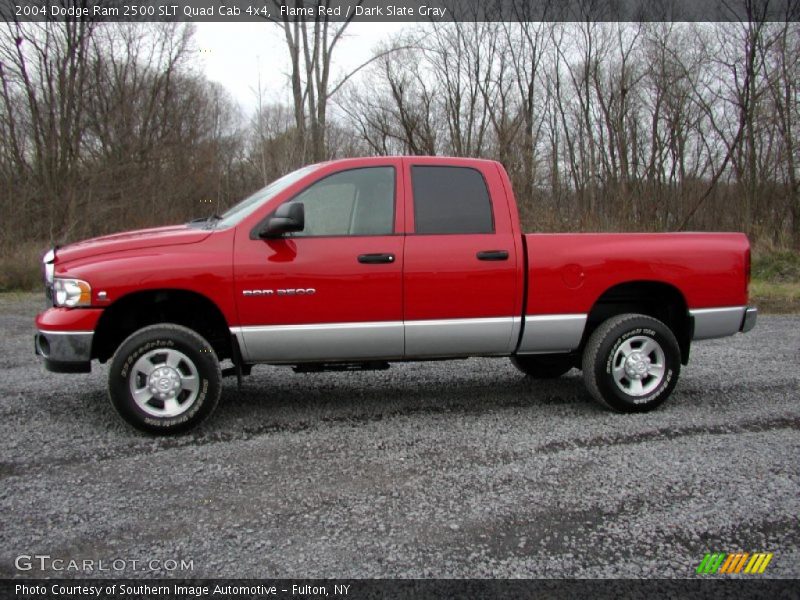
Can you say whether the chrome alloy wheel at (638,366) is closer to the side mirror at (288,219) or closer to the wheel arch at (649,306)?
the wheel arch at (649,306)

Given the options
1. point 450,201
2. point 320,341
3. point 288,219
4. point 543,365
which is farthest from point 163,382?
point 543,365

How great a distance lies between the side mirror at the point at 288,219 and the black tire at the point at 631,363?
2398mm

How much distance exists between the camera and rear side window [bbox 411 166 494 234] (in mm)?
4613

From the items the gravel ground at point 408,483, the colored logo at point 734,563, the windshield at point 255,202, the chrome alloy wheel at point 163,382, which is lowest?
the colored logo at point 734,563

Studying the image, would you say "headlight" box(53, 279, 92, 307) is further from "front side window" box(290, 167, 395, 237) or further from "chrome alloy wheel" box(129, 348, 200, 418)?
"front side window" box(290, 167, 395, 237)

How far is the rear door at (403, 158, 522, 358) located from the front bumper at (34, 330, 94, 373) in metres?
2.16

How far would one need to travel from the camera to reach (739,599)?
7.90ft

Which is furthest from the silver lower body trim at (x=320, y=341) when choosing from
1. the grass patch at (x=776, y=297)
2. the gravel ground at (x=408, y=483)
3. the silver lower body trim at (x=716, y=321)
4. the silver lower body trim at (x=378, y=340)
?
the grass patch at (x=776, y=297)

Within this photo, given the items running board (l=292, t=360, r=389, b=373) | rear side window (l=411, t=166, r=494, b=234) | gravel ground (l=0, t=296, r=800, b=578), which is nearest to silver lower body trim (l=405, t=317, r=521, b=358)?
running board (l=292, t=360, r=389, b=373)

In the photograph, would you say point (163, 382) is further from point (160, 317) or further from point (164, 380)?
point (160, 317)

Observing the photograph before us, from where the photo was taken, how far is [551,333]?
4.77 m

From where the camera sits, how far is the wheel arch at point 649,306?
4965 millimetres

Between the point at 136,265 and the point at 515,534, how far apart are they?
115 inches

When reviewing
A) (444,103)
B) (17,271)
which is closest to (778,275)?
(17,271)
